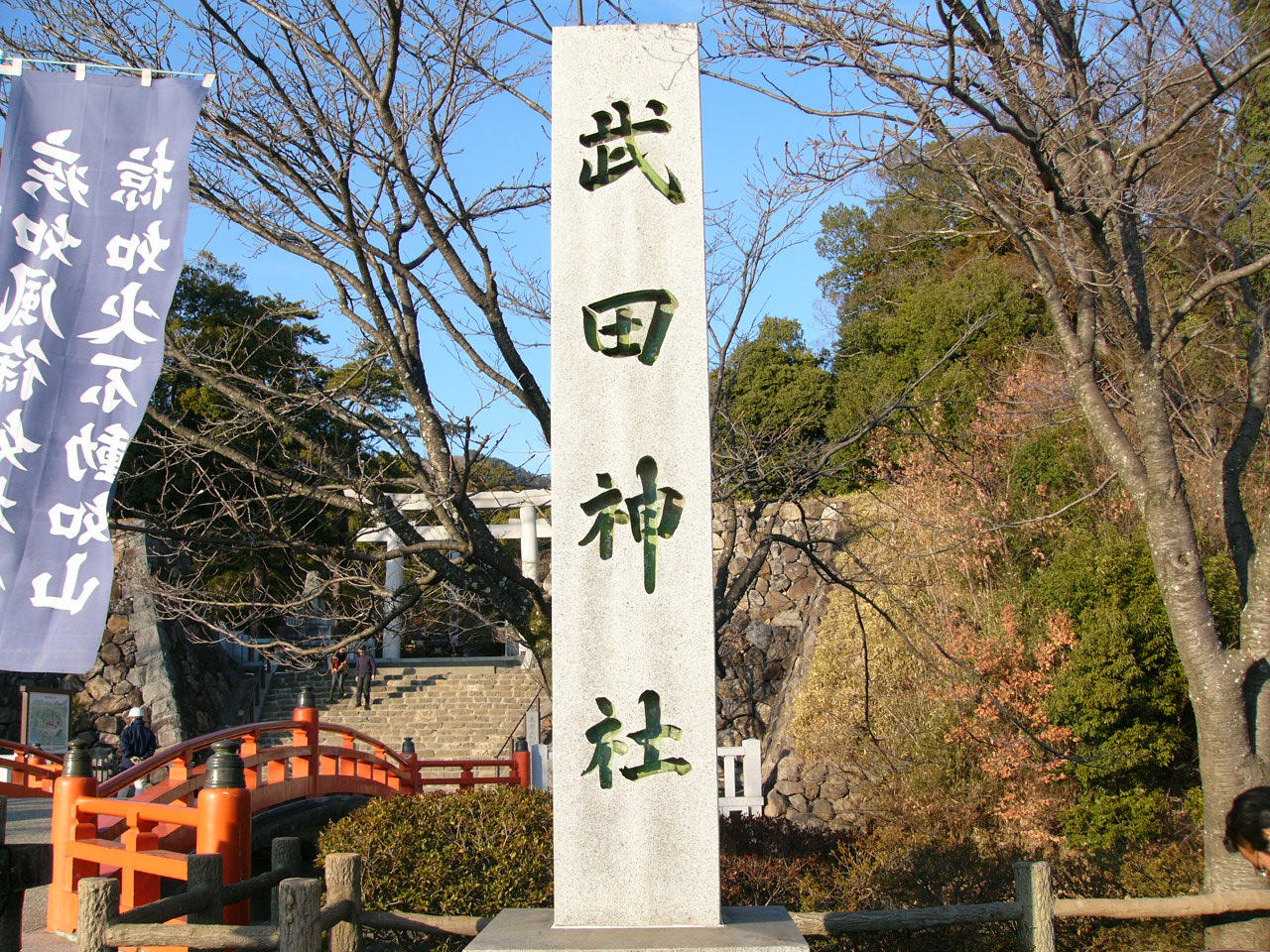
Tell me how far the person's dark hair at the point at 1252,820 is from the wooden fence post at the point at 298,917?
3.29 meters

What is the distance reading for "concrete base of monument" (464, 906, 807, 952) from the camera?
3172mm

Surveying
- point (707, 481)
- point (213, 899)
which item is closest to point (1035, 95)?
point (707, 481)

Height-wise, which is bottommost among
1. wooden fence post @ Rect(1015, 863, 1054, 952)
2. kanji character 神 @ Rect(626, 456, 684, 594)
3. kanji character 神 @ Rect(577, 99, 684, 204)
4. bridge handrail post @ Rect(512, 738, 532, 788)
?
bridge handrail post @ Rect(512, 738, 532, 788)

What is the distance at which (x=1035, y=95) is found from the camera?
5.27m

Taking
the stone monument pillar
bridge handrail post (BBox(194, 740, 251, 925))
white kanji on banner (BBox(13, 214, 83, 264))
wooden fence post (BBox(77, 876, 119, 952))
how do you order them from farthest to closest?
1. bridge handrail post (BBox(194, 740, 251, 925))
2. white kanji on banner (BBox(13, 214, 83, 264))
3. wooden fence post (BBox(77, 876, 119, 952))
4. the stone monument pillar

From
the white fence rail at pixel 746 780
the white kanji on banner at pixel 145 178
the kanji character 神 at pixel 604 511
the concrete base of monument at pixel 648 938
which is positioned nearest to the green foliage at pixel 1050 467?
the white fence rail at pixel 746 780

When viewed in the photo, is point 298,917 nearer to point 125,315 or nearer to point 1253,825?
point 125,315

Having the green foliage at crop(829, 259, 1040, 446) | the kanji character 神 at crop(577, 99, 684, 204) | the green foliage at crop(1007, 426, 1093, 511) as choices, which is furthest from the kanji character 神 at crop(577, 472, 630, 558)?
the green foliage at crop(829, 259, 1040, 446)

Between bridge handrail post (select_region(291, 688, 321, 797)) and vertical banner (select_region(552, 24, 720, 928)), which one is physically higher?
vertical banner (select_region(552, 24, 720, 928))

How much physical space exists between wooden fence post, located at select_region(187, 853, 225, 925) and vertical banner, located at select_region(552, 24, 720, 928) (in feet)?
5.31

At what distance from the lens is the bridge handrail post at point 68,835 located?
5.92 m

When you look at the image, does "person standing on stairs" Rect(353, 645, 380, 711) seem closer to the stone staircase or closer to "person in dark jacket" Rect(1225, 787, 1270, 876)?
the stone staircase

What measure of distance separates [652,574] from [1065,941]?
358cm

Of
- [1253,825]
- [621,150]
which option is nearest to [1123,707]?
[1253,825]
